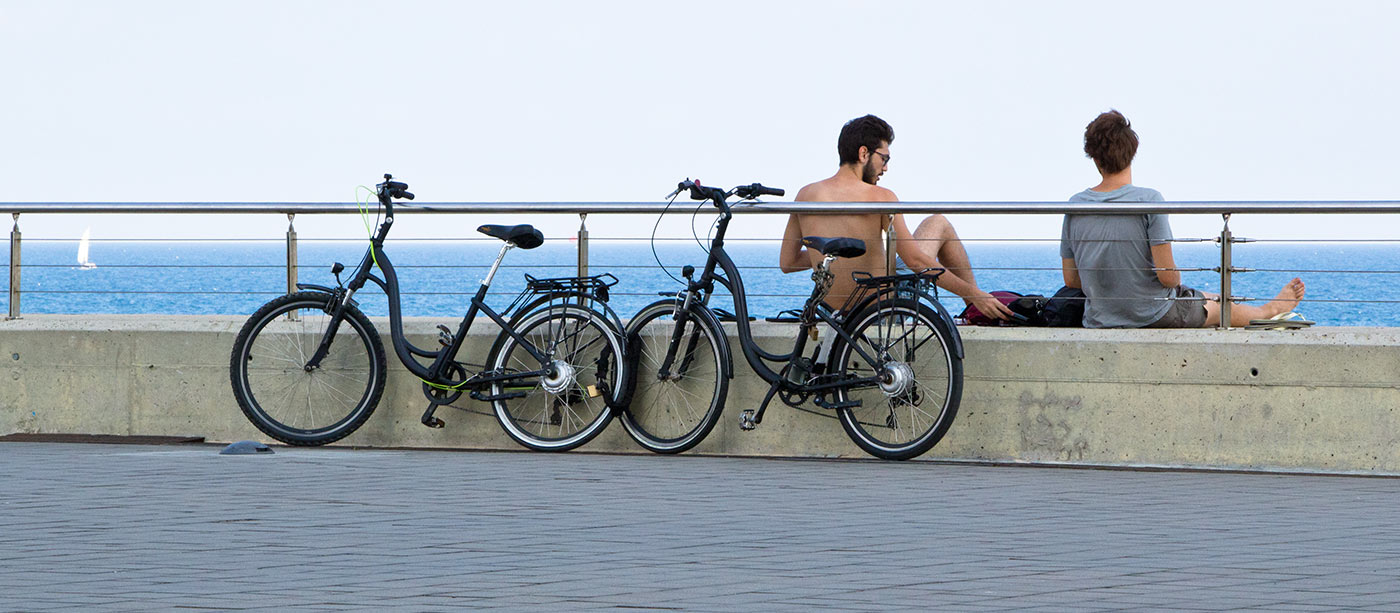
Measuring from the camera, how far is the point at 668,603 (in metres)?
5.04

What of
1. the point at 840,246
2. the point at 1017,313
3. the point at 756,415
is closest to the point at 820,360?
the point at 756,415

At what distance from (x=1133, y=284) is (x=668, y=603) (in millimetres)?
4414

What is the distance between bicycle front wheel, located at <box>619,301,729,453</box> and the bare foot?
269 cm

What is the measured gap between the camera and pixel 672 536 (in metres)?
6.34

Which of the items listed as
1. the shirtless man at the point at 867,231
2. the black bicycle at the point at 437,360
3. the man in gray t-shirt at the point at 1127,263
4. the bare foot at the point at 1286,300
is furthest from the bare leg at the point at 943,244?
the black bicycle at the point at 437,360

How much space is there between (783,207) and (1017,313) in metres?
1.26

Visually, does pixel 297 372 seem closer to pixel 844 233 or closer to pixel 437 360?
pixel 437 360

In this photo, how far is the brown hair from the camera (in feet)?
28.9

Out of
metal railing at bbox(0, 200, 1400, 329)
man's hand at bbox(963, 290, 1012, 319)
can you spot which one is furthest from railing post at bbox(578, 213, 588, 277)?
man's hand at bbox(963, 290, 1012, 319)

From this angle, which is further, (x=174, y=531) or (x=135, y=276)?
(x=135, y=276)

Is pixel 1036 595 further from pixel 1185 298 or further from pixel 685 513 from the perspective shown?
pixel 1185 298

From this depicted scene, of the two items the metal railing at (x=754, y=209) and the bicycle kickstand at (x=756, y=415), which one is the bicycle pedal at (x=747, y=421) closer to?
the bicycle kickstand at (x=756, y=415)

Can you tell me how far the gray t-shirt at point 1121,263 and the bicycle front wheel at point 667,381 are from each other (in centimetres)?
184

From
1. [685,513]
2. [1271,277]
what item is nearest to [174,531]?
[685,513]
